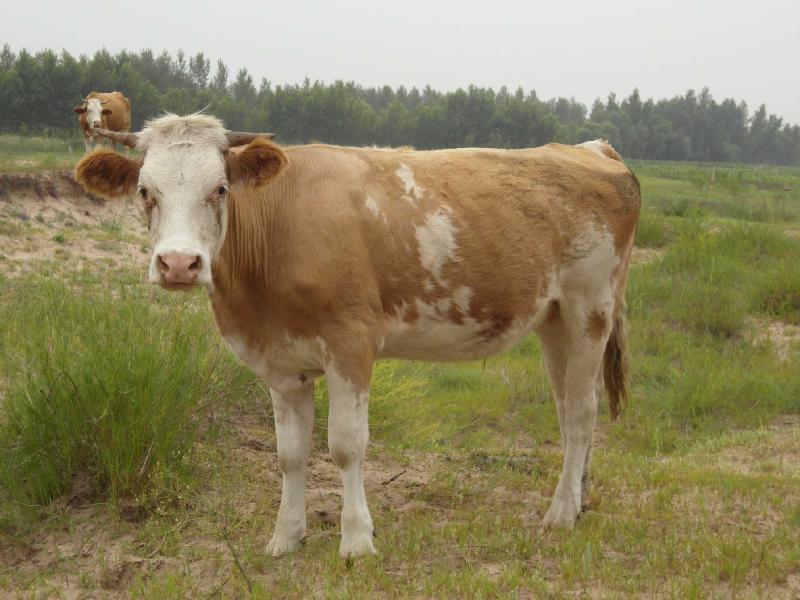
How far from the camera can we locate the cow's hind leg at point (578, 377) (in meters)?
5.41

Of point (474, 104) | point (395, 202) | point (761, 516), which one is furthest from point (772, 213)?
point (474, 104)

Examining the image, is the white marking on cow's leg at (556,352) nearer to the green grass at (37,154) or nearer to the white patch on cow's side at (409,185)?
the white patch on cow's side at (409,185)

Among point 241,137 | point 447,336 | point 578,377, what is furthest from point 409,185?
point 578,377

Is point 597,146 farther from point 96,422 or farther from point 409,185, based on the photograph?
point 96,422

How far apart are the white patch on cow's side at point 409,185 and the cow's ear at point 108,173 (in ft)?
4.91

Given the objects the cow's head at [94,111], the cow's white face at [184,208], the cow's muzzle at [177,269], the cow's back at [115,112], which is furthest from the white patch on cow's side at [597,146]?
the cow's back at [115,112]

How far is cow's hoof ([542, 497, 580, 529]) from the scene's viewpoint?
5.23m

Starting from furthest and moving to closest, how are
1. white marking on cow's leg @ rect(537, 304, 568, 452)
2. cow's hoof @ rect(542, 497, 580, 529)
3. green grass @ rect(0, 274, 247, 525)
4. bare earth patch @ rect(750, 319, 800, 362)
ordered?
bare earth patch @ rect(750, 319, 800, 362) → white marking on cow's leg @ rect(537, 304, 568, 452) → cow's hoof @ rect(542, 497, 580, 529) → green grass @ rect(0, 274, 247, 525)

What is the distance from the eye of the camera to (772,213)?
922 inches

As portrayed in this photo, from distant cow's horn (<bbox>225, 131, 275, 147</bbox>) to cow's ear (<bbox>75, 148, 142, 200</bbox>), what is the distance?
0.51 meters

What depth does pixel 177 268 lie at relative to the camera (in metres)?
3.68

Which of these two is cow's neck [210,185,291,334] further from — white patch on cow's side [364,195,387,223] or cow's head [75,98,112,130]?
cow's head [75,98,112,130]

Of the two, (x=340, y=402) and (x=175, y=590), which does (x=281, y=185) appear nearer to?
(x=340, y=402)

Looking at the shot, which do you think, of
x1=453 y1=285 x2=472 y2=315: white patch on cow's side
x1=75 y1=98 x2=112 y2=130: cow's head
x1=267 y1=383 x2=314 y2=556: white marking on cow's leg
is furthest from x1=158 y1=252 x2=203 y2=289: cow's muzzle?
x1=75 y1=98 x2=112 y2=130: cow's head
